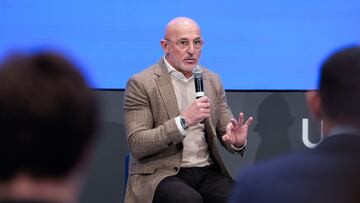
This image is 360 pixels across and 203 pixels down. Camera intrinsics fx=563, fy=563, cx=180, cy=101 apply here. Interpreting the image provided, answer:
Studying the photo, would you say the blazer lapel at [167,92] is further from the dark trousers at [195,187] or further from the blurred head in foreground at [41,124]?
the blurred head in foreground at [41,124]

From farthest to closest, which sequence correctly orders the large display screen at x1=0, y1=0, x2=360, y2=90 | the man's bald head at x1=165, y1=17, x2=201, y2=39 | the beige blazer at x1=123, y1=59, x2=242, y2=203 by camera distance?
the large display screen at x1=0, y1=0, x2=360, y2=90 < the man's bald head at x1=165, y1=17, x2=201, y2=39 < the beige blazer at x1=123, y1=59, x2=242, y2=203

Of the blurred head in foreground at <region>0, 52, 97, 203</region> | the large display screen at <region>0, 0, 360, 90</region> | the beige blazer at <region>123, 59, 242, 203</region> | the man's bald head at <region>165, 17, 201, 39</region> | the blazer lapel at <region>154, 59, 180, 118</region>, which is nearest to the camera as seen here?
the blurred head in foreground at <region>0, 52, 97, 203</region>

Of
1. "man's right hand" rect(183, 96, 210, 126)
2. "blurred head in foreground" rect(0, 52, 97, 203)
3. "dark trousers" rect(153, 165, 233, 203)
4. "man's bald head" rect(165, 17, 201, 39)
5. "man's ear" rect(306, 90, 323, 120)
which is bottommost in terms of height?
"dark trousers" rect(153, 165, 233, 203)

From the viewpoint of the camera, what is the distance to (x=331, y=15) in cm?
355

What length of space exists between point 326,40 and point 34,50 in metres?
3.03

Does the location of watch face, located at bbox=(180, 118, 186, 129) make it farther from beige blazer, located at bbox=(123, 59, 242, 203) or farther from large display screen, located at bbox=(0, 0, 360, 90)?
large display screen, located at bbox=(0, 0, 360, 90)

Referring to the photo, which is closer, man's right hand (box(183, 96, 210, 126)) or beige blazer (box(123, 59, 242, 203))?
man's right hand (box(183, 96, 210, 126))

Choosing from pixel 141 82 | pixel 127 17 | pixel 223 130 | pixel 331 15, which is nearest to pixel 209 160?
pixel 223 130

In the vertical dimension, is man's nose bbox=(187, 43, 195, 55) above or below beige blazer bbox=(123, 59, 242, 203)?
above

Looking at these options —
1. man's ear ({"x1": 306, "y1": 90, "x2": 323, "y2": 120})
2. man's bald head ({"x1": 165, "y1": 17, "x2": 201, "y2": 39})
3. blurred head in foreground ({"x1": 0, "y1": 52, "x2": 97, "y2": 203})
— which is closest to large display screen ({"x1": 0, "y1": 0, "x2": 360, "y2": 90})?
man's bald head ({"x1": 165, "y1": 17, "x2": 201, "y2": 39})

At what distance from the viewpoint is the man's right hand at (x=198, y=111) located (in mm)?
2510

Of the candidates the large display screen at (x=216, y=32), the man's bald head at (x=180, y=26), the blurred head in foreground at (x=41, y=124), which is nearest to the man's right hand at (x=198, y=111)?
the man's bald head at (x=180, y=26)

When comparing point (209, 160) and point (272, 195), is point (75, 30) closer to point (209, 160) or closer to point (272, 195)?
point (209, 160)

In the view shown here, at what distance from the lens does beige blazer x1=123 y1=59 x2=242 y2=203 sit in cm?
262
